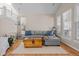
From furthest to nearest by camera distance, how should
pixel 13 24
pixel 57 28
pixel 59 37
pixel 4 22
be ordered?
1. pixel 59 37
2. pixel 57 28
3. pixel 13 24
4. pixel 4 22

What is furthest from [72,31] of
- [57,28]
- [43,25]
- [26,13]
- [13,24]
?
[13,24]

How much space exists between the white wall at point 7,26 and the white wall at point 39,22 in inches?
18.6

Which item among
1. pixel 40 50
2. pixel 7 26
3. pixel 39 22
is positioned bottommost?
pixel 40 50

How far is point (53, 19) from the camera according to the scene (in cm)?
403

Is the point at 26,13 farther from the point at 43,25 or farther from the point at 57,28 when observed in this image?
the point at 57,28

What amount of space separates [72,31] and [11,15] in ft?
7.44

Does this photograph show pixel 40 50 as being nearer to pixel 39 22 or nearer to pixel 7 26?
pixel 39 22

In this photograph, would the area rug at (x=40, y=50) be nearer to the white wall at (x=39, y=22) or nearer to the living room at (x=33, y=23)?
the living room at (x=33, y=23)

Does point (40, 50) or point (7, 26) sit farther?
point (40, 50)

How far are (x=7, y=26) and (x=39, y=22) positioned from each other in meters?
1.00

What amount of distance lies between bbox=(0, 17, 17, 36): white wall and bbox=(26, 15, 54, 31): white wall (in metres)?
0.47

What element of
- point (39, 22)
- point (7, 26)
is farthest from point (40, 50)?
point (7, 26)

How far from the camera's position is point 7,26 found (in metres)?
3.72

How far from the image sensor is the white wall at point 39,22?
4039mm
